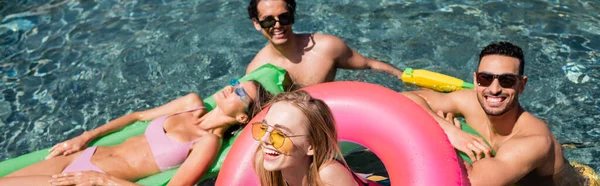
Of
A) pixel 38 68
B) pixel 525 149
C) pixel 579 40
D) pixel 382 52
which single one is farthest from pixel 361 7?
pixel 525 149

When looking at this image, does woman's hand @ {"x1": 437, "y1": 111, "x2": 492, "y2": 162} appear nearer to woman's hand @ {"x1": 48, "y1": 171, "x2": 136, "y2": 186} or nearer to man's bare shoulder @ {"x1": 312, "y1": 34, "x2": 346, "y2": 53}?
man's bare shoulder @ {"x1": 312, "y1": 34, "x2": 346, "y2": 53}

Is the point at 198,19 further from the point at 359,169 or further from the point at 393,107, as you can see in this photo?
the point at 393,107

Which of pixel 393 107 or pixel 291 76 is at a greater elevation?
pixel 393 107

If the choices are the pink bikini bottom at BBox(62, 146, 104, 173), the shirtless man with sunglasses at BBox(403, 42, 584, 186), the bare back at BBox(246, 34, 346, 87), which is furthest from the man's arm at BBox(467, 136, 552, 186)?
the pink bikini bottom at BBox(62, 146, 104, 173)

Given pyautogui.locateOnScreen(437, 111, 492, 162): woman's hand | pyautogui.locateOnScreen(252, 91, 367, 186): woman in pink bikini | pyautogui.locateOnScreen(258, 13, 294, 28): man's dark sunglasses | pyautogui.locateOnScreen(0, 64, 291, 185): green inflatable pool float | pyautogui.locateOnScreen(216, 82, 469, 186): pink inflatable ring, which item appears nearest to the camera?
pyautogui.locateOnScreen(252, 91, 367, 186): woman in pink bikini

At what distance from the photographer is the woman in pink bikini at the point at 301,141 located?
3090mm

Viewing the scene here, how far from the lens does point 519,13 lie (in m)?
7.00

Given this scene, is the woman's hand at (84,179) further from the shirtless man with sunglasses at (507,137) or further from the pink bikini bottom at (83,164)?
the shirtless man with sunglasses at (507,137)

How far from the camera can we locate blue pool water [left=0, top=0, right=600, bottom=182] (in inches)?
232

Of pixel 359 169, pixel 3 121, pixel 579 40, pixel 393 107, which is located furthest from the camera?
pixel 579 40

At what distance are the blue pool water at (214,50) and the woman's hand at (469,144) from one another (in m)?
1.37

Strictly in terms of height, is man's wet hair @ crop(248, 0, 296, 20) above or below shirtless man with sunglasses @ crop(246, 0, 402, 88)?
above

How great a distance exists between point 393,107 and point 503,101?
27.7 inches

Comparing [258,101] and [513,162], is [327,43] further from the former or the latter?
[513,162]
